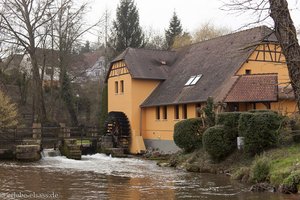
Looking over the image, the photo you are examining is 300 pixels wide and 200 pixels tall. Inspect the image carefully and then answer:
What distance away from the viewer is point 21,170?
21859 millimetres

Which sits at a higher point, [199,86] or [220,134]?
[199,86]

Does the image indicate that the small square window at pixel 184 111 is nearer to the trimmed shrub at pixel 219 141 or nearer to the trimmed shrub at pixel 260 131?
the trimmed shrub at pixel 219 141

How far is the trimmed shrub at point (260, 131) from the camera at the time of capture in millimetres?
18656

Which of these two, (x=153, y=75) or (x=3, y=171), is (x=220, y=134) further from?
(x=153, y=75)

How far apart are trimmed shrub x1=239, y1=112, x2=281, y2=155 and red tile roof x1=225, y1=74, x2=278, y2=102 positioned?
5.09 metres

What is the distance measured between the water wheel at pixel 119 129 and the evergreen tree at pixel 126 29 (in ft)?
52.7

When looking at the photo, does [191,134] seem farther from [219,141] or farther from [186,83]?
[186,83]

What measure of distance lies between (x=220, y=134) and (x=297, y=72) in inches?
642

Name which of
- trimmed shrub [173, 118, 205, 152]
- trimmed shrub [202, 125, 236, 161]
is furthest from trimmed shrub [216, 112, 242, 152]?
trimmed shrub [173, 118, 205, 152]

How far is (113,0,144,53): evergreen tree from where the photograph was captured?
49.6m

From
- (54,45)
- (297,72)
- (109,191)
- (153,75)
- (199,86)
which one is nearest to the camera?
(297,72)

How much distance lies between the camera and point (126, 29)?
164 ft

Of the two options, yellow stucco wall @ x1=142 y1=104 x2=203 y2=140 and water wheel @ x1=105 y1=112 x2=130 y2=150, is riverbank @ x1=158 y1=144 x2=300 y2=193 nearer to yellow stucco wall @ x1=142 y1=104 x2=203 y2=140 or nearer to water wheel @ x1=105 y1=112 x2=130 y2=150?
yellow stucco wall @ x1=142 y1=104 x2=203 y2=140

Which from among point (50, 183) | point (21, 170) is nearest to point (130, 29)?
point (21, 170)
